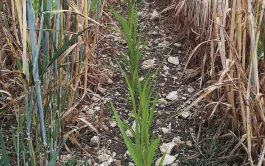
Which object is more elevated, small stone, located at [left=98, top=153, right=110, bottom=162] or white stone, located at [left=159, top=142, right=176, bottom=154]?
white stone, located at [left=159, top=142, right=176, bottom=154]

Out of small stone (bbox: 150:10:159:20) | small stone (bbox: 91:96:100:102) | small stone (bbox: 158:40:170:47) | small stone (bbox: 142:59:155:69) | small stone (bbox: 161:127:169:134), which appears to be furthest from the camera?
small stone (bbox: 150:10:159:20)

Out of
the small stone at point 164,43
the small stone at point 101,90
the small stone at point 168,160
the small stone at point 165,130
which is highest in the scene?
the small stone at point 164,43

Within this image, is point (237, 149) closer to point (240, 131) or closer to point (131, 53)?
point (240, 131)

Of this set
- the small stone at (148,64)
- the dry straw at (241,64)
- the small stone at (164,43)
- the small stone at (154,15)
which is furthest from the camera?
the small stone at (154,15)

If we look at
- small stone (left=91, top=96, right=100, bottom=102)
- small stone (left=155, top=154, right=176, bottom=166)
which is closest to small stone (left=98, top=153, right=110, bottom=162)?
small stone (left=155, top=154, right=176, bottom=166)

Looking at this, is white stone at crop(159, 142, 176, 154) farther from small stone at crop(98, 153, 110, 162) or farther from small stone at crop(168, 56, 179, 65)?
small stone at crop(168, 56, 179, 65)

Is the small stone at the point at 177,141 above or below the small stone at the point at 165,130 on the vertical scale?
below

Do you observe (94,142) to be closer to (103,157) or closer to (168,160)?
(103,157)

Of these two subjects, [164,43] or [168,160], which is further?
[164,43]

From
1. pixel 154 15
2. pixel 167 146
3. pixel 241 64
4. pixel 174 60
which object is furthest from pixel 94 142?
pixel 154 15

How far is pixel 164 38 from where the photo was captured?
2109 mm

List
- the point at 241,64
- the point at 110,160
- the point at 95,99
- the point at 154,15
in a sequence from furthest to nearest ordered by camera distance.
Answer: the point at 154,15
the point at 95,99
the point at 110,160
the point at 241,64

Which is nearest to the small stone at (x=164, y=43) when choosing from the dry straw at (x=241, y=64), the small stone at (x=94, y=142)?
the dry straw at (x=241, y=64)

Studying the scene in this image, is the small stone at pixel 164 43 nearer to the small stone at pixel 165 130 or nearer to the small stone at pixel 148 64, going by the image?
the small stone at pixel 148 64
